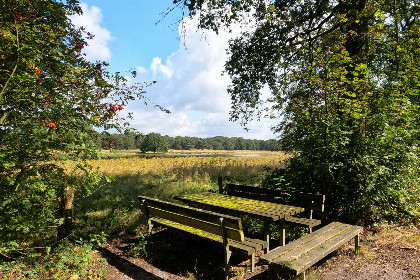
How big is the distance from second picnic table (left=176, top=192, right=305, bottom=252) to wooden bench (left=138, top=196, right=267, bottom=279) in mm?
502

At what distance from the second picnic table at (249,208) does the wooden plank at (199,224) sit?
0.85 m

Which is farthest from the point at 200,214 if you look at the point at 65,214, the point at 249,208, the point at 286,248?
the point at 65,214

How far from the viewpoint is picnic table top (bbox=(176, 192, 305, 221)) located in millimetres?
4621

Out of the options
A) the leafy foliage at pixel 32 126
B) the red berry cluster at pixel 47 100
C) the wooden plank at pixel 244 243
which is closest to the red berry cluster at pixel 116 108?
the leafy foliage at pixel 32 126

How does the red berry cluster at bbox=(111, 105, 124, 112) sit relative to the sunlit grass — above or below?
above

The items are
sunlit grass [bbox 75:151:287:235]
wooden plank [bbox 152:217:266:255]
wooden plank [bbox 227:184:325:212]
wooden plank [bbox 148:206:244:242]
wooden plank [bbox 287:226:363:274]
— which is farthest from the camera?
sunlit grass [bbox 75:151:287:235]

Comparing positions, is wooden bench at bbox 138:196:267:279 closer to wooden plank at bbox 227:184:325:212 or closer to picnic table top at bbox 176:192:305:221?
picnic table top at bbox 176:192:305:221

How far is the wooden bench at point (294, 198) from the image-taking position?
5.14 meters

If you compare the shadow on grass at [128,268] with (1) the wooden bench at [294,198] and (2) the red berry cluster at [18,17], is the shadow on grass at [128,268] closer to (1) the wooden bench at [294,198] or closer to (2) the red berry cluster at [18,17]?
(1) the wooden bench at [294,198]

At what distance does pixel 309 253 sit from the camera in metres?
3.68

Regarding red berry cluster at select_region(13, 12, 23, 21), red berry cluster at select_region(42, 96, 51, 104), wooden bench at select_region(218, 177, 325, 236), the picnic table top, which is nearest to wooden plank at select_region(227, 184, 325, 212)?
wooden bench at select_region(218, 177, 325, 236)

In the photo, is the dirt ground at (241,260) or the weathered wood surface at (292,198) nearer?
the dirt ground at (241,260)

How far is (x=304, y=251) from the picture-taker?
3.69 metres

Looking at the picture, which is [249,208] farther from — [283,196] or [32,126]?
[32,126]
